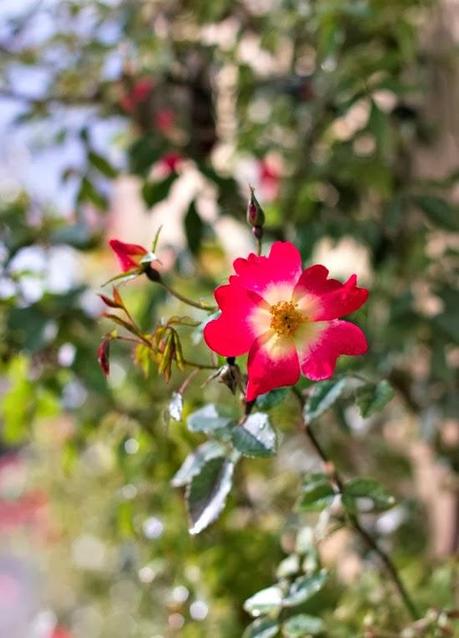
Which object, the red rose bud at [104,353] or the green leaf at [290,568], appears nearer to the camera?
the red rose bud at [104,353]

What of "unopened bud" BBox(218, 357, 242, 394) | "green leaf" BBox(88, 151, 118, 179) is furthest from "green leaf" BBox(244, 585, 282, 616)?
"green leaf" BBox(88, 151, 118, 179)

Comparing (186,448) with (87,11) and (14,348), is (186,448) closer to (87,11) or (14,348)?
(14,348)

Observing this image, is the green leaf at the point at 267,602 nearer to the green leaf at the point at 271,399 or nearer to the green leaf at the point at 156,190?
the green leaf at the point at 271,399

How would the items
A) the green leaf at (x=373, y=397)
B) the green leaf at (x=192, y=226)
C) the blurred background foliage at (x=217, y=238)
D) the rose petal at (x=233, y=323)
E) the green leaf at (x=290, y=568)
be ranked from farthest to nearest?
the green leaf at (x=192, y=226), the blurred background foliage at (x=217, y=238), the green leaf at (x=290, y=568), the green leaf at (x=373, y=397), the rose petal at (x=233, y=323)

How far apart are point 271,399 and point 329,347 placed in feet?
0.32

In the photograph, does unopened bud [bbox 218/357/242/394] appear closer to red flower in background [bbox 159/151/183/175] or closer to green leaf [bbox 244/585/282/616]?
green leaf [bbox 244/585/282/616]

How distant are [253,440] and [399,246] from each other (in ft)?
2.66

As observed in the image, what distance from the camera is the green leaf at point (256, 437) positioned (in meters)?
0.63

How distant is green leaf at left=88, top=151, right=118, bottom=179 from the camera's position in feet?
4.23

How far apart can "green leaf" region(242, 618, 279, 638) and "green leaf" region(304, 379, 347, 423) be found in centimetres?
18

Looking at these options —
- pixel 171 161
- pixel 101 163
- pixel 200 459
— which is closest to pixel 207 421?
pixel 200 459

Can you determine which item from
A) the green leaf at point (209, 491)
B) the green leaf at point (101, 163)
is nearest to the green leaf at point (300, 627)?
the green leaf at point (209, 491)

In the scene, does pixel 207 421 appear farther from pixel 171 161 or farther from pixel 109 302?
pixel 171 161

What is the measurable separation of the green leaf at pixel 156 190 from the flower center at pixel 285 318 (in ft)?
2.10
